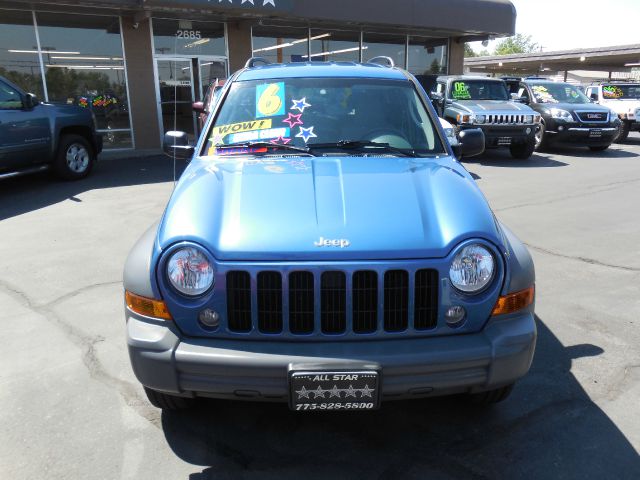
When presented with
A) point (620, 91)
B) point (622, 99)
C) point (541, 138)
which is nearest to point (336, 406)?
point (541, 138)

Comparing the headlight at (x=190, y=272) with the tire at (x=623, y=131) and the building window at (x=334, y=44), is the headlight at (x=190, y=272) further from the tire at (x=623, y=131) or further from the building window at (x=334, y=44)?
the tire at (x=623, y=131)

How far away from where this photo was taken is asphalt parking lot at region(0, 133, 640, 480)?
259 centimetres

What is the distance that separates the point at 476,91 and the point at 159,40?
27.3 ft

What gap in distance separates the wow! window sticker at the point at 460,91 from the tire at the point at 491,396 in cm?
1136

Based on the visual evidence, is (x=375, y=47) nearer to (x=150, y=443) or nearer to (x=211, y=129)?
(x=211, y=129)

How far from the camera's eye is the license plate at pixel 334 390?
2229 mm

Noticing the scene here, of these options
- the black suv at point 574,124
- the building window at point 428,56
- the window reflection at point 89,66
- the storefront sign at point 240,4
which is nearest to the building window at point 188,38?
the window reflection at point 89,66

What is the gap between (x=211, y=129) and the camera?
3686 mm

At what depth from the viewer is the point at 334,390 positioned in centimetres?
226

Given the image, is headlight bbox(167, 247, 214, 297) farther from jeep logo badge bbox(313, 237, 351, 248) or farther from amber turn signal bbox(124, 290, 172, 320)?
jeep logo badge bbox(313, 237, 351, 248)

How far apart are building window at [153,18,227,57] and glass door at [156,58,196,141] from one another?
31 centimetres

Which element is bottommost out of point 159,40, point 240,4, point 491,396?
point 491,396

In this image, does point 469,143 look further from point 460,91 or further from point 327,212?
point 460,91

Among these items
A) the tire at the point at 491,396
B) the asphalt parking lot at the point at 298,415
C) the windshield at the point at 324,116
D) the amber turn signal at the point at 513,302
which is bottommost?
the asphalt parking lot at the point at 298,415
